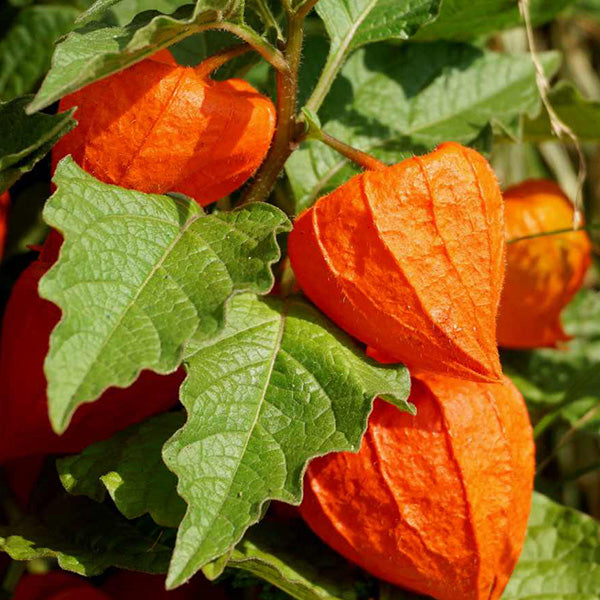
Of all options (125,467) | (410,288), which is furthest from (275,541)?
(410,288)

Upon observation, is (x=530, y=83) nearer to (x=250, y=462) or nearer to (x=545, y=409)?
(x=545, y=409)

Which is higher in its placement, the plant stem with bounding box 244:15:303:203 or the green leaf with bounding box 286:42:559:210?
the plant stem with bounding box 244:15:303:203

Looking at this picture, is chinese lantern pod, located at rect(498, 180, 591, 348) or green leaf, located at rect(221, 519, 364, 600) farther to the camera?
chinese lantern pod, located at rect(498, 180, 591, 348)

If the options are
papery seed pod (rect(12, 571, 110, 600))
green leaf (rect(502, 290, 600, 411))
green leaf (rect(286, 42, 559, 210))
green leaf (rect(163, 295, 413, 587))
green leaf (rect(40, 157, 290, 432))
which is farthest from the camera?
green leaf (rect(502, 290, 600, 411))

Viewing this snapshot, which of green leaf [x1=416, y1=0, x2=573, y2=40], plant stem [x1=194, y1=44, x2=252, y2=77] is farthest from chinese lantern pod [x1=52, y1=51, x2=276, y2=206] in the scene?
green leaf [x1=416, y1=0, x2=573, y2=40]

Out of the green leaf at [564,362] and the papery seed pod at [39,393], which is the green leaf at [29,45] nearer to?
the papery seed pod at [39,393]

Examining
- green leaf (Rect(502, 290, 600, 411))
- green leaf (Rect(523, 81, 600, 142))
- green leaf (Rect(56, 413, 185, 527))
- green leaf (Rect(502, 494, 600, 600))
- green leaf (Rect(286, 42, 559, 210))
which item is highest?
green leaf (Rect(286, 42, 559, 210))

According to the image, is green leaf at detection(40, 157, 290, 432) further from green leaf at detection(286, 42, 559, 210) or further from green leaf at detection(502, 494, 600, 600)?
green leaf at detection(502, 494, 600, 600)

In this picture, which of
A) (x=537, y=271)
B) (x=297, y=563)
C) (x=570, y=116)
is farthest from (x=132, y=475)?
(x=570, y=116)
